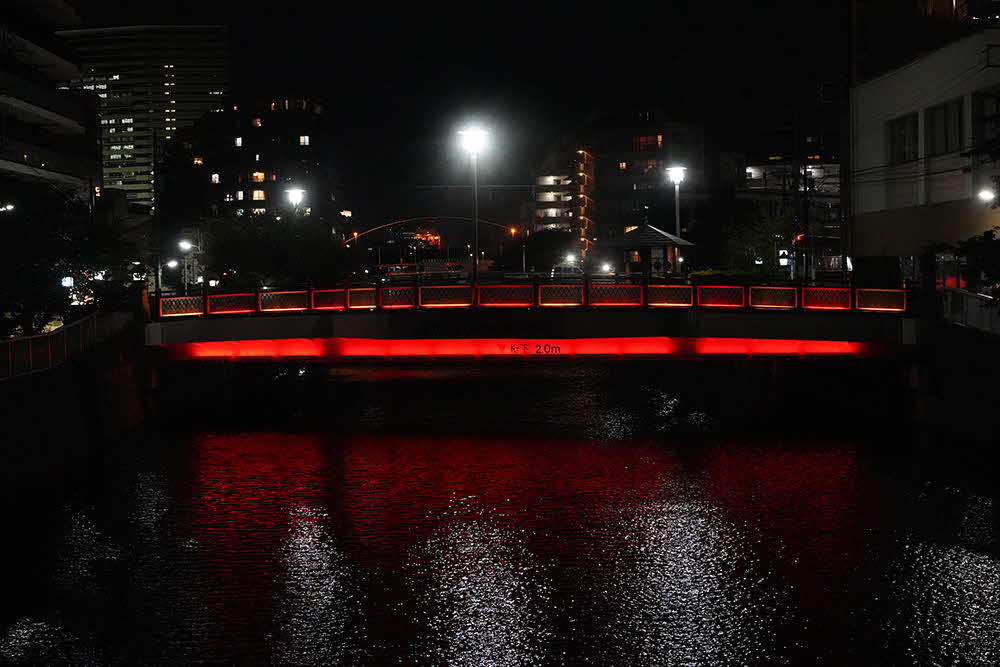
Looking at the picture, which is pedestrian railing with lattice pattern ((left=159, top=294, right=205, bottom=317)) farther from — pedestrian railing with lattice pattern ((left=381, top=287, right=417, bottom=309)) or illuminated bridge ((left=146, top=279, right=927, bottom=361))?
pedestrian railing with lattice pattern ((left=381, top=287, right=417, bottom=309))

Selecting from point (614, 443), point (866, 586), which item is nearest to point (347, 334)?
point (614, 443)

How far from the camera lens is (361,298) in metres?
39.4

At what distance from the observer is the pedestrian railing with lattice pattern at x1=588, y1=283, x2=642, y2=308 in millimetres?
37656

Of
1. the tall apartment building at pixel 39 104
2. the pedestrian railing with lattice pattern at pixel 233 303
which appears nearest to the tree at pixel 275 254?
the tall apartment building at pixel 39 104

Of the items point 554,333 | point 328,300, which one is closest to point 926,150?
point 554,333

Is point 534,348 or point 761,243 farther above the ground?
point 761,243

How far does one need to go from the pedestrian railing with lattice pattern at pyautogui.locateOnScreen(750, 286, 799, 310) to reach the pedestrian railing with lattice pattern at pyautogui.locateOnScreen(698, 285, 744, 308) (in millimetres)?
496

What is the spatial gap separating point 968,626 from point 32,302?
31.8 metres

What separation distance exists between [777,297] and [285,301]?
55.0 ft

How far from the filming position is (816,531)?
84.9 feet

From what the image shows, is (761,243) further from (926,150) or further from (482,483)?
(482,483)

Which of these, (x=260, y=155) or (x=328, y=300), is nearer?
(x=328, y=300)

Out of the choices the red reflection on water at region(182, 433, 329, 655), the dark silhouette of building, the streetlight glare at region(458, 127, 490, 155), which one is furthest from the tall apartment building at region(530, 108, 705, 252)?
the red reflection on water at region(182, 433, 329, 655)

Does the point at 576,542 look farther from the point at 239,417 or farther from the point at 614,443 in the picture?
the point at 239,417
